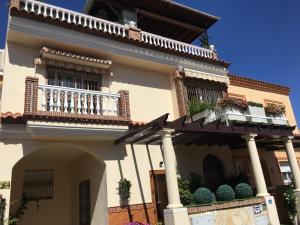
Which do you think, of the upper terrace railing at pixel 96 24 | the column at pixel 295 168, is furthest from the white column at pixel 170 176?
the column at pixel 295 168

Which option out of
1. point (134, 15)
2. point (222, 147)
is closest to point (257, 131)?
point (222, 147)

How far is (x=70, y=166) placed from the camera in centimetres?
1595

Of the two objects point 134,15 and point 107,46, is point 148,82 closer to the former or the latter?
point 107,46

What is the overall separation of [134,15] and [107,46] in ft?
15.6

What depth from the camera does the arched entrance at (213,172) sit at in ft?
50.4

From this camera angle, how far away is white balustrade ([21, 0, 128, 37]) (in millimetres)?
12367

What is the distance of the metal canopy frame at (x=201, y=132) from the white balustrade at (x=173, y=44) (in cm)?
489

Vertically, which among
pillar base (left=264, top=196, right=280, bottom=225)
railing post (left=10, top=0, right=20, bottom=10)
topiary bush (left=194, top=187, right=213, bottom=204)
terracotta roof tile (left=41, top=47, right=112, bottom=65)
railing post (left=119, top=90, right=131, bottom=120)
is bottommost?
pillar base (left=264, top=196, right=280, bottom=225)

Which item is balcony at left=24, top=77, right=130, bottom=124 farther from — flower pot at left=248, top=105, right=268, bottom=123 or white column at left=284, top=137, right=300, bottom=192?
white column at left=284, top=137, right=300, bottom=192

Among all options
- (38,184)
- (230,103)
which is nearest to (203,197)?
(230,103)

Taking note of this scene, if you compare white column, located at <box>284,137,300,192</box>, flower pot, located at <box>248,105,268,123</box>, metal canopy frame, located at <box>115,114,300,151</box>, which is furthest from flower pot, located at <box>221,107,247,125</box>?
white column, located at <box>284,137,300,192</box>

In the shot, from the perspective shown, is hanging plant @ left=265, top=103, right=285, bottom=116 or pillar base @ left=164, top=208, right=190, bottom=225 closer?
pillar base @ left=164, top=208, right=190, bottom=225

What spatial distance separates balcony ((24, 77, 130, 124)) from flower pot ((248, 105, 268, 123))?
655 cm

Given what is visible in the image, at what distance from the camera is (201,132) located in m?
12.5
